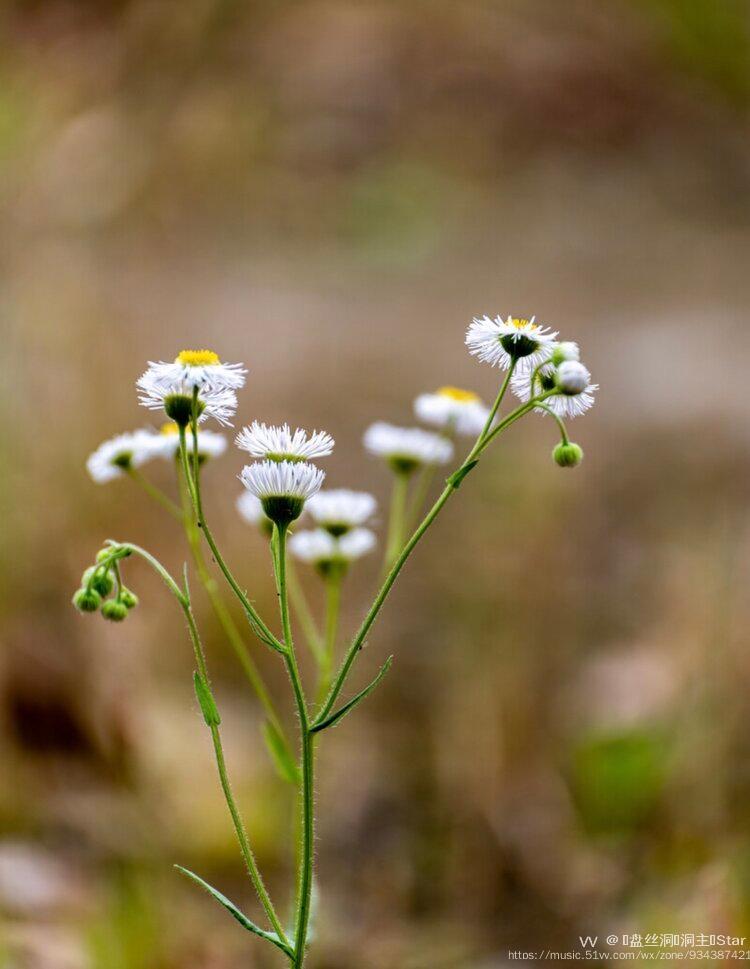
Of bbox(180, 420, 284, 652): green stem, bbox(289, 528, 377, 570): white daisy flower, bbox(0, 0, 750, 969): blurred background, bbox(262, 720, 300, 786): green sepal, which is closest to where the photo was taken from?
bbox(180, 420, 284, 652): green stem

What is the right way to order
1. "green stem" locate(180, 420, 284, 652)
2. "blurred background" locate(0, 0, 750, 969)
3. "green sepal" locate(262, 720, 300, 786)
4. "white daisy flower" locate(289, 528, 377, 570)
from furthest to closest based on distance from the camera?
1. "blurred background" locate(0, 0, 750, 969)
2. "white daisy flower" locate(289, 528, 377, 570)
3. "green sepal" locate(262, 720, 300, 786)
4. "green stem" locate(180, 420, 284, 652)

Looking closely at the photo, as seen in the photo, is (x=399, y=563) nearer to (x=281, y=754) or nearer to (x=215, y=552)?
(x=215, y=552)

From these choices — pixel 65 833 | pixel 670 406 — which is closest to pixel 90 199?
pixel 670 406

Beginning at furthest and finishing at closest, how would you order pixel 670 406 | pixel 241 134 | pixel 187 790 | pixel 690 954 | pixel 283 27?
pixel 283 27 → pixel 241 134 → pixel 670 406 → pixel 187 790 → pixel 690 954

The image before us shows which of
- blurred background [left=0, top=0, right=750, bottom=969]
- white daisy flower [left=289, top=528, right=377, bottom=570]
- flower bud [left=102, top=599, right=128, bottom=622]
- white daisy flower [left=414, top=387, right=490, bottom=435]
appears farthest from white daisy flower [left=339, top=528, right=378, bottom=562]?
blurred background [left=0, top=0, right=750, bottom=969]

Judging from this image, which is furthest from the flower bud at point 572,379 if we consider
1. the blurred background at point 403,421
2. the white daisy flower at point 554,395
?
the blurred background at point 403,421

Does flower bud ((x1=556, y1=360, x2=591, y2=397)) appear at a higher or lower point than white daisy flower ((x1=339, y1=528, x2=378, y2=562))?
lower

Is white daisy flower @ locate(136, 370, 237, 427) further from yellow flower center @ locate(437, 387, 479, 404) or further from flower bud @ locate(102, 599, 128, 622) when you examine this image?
yellow flower center @ locate(437, 387, 479, 404)

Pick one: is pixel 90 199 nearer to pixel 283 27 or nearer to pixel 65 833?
pixel 283 27
